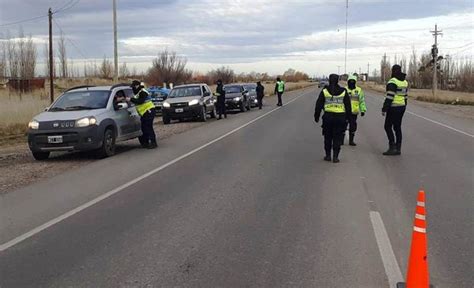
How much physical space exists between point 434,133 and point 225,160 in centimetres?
906

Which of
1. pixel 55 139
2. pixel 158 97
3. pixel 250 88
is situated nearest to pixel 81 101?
pixel 55 139

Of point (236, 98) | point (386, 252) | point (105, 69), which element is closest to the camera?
point (386, 252)

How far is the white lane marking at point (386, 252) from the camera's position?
4586 mm

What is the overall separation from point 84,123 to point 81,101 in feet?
4.16

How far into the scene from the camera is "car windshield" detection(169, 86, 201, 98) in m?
24.7

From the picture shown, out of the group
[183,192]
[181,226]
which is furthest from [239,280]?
[183,192]

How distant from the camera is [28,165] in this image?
474 inches

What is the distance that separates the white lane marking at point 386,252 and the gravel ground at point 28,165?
6068mm

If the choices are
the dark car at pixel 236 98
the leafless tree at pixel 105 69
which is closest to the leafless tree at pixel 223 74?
the leafless tree at pixel 105 69

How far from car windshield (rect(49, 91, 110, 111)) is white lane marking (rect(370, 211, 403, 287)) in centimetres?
844

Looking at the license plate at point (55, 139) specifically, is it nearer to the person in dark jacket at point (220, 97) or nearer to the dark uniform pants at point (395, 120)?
the dark uniform pants at point (395, 120)

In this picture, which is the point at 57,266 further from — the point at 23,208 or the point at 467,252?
the point at 467,252

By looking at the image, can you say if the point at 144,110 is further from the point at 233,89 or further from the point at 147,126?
the point at 233,89

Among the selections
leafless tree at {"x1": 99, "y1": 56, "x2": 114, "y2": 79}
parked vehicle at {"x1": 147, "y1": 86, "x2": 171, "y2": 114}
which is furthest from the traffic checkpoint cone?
leafless tree at {"x1": 99, "y1": 56, "x2": 114, "y2": 79}
